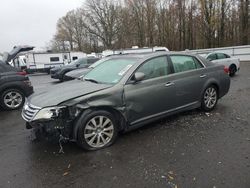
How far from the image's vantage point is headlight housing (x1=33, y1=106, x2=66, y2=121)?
352 centimetres

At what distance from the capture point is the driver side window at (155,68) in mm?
4445

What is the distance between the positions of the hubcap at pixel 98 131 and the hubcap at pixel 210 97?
268cm

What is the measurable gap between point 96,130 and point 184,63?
8.41ft

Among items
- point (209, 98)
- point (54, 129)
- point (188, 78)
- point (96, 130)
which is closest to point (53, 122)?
point (54, 129)

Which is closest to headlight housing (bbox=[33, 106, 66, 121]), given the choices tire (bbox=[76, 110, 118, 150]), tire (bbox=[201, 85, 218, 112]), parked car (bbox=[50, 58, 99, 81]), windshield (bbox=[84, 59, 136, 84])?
tire (bbox=[76, 110, 118, 150])

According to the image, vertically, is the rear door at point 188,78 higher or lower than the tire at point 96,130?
higher

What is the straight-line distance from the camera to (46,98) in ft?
12.7

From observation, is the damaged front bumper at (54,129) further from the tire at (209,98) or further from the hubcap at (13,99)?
the hubcap at (13,99)

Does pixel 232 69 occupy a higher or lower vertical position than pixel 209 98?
higher

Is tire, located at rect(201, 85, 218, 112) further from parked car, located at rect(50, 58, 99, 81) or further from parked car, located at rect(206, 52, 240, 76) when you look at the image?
parked car, located at rect(50, 58, 99, 81)

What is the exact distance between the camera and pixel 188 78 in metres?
5.01

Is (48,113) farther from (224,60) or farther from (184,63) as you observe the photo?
(224,60)

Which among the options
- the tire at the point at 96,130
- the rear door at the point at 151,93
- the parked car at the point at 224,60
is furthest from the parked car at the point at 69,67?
the tire at the point at 96,130

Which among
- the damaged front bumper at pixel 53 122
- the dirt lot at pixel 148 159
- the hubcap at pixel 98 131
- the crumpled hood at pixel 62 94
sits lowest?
the dirt lot at pixel 148 159
